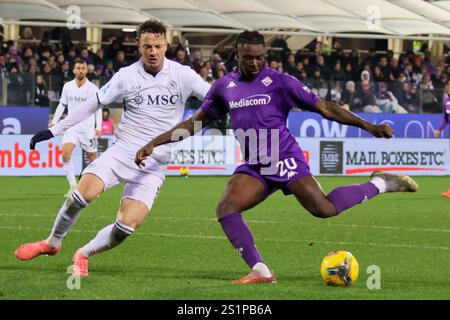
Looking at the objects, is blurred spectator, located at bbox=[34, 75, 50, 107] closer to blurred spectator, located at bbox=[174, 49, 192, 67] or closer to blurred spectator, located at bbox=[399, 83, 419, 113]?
blurred spectator, located at bbox=[174, 49, 192, 67]

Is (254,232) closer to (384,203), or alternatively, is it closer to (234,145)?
(384,203)

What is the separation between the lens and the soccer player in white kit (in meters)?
10.0

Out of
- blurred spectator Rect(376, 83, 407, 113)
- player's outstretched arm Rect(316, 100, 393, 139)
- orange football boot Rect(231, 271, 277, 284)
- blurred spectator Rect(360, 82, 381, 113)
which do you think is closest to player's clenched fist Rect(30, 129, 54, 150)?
orange football boot Rect(231, 271, 277, 284)

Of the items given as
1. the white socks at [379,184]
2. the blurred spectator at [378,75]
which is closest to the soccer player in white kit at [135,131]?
the white socks at [379,184]

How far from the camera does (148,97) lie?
1027cm

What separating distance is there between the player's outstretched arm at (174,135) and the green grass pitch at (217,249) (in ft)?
3.48

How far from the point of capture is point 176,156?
2645 centimetres

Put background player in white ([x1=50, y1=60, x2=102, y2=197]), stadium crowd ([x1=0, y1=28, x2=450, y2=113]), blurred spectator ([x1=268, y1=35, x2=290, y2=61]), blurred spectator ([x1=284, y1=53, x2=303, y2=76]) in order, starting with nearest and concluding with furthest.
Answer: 1. background player in white ([x1=50, y1=60, x2=102, y2=197])
2. stadium crowd ([x1=0, y1=28, x2=450, y2=113])
3. blurred spectator ([x1=284, y1=53, x2=303, y2=76])
4. blurred spectator ([x1=268, y1=35, x2=290, y2=61])

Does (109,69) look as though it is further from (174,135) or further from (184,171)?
(174,135)

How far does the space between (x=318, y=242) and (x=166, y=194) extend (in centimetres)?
802

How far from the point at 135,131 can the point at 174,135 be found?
701 mm

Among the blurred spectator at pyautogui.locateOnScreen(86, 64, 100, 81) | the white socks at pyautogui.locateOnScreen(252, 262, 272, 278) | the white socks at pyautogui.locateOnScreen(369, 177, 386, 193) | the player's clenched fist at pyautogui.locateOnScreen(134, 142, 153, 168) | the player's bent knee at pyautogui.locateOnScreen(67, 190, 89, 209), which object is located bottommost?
the white socks at pyautogui.locateOnScreen(252, 262, 272, 278)

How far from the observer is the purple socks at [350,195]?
31.3ft

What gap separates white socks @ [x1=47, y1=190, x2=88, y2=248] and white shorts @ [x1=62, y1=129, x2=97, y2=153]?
9.86 meters
